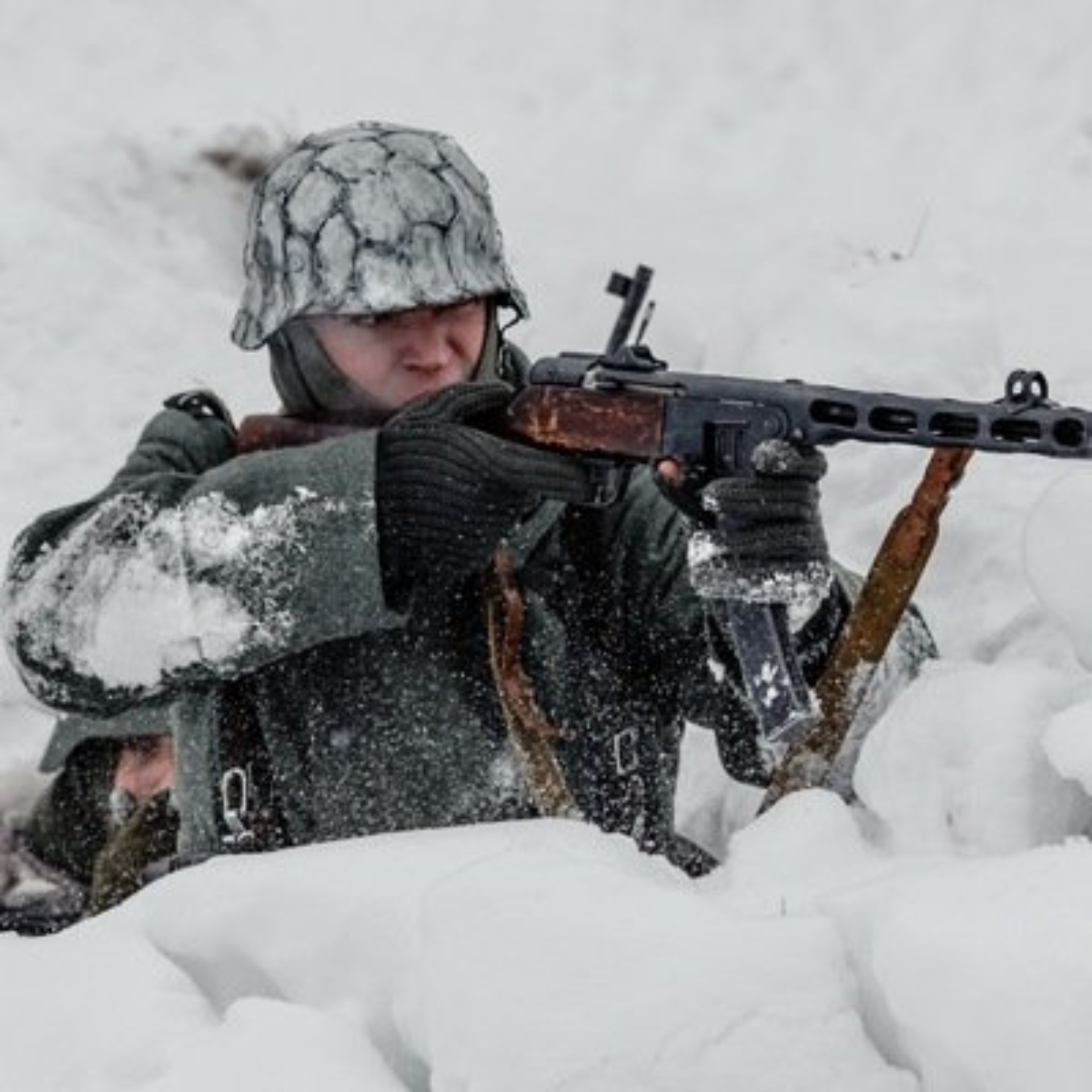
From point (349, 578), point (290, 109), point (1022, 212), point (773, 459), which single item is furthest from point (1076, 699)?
point (290, 109)

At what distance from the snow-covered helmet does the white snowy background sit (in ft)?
3.63

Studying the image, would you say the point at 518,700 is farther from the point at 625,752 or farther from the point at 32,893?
the point at 32,893

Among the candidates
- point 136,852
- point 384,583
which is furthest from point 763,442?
point 136,852

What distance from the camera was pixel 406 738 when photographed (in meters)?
3.50

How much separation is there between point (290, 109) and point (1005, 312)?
292cm

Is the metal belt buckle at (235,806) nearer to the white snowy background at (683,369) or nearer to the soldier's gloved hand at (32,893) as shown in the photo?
the white snowy background at (683,369)

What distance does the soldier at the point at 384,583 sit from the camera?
318 centimetres

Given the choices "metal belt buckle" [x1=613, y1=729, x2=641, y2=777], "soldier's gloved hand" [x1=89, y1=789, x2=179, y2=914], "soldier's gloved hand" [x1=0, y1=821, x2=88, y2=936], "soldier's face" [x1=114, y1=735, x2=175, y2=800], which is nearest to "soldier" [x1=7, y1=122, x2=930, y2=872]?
"metal belt buckle" [x1=613, y1=729, x2=641, y2=777]

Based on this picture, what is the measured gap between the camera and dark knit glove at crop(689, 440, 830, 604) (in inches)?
116

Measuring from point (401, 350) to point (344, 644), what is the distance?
0.49 metres

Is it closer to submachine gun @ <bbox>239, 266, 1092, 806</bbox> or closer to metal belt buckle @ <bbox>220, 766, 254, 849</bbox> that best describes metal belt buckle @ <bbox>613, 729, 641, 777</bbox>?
submachine gun @ <bbox>239, 266, 1092, 806</bbox>

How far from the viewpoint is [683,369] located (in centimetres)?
630

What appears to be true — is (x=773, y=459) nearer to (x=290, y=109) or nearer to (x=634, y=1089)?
(x=634, y=1089)

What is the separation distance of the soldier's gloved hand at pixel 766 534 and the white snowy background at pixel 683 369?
24cm
